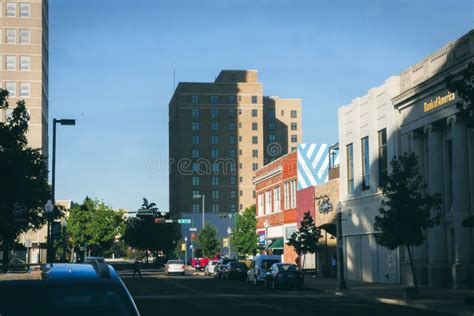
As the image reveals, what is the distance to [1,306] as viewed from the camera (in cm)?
607

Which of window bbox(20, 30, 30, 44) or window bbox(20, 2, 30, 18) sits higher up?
window bbox(20, 2, 30, 18)

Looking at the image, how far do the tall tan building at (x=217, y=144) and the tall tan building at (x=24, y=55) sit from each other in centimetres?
5412

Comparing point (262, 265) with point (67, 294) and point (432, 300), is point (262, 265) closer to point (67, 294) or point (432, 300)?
point (432, 300)

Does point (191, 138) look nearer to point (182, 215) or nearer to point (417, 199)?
point (182, 215)

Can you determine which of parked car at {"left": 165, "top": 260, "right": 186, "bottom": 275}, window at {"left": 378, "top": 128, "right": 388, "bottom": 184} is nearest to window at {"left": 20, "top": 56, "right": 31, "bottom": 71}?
parked car at {"left": 165, "top": 260, "right": 186, "bottom": 275}

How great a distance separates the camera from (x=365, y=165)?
56.3 m

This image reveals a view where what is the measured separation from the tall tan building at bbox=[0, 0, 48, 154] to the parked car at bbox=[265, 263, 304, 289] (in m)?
77.2

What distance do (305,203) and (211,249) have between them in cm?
5125

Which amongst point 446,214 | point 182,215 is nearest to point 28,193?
point 446,214

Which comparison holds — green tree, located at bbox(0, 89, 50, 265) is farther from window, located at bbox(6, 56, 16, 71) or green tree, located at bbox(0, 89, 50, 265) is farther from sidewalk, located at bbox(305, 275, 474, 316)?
window, located at bbox(6, 56, 16, 71)

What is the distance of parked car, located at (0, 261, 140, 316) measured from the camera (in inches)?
240

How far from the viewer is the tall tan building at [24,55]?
11812 centimetres

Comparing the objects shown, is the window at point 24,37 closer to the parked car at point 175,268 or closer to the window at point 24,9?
the window at point 24,9

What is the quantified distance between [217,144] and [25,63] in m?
61.6
